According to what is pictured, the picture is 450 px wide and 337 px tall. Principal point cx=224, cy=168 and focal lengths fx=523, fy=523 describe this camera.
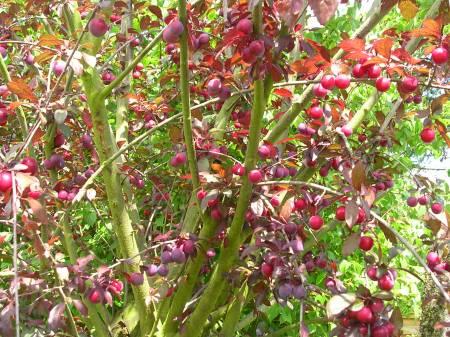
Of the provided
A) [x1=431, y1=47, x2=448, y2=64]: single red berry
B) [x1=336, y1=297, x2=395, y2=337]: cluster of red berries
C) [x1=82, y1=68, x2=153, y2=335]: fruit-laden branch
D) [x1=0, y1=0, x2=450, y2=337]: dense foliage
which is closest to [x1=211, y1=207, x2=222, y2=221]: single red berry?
[x1=0, y1=0, x2=450, y2=337]: dense foliage

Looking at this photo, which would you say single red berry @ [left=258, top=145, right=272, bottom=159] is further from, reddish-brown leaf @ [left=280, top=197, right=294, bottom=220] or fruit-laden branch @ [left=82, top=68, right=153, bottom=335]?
fruit-laden branch @ [left=82, top=68, right=153, bottom=335]

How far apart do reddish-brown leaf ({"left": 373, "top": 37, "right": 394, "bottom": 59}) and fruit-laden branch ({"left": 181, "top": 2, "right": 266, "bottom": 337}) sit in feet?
0.99

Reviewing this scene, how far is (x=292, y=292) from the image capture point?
1500mm

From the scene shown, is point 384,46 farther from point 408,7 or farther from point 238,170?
point 238,170

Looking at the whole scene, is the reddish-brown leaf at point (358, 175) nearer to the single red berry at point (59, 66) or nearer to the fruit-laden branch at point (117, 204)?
the single red berry at point (59, 66)

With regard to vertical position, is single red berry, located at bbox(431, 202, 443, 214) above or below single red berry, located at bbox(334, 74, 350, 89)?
below

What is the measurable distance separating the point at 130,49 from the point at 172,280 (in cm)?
121

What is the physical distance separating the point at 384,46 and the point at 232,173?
0.66 metres

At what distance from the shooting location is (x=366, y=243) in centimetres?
146

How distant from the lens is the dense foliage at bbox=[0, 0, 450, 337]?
133cm

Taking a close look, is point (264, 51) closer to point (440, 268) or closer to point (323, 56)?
point (323, 56)

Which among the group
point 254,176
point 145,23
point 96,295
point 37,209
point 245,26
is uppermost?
point 245,26

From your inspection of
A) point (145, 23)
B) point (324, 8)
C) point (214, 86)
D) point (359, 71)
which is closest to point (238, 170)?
point (214, 86)

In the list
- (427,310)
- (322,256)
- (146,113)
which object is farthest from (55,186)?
(427,310)
